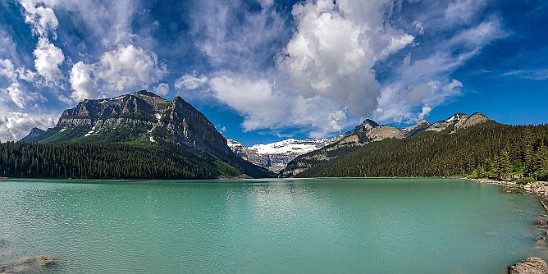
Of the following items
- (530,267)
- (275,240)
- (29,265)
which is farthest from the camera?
(275,240)

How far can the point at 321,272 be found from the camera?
76.9 ft

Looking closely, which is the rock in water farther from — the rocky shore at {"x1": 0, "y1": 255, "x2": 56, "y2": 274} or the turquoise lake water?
the rocky shore at {"x1": 0, "y1": 255, "x2": 56, "y2": 274}

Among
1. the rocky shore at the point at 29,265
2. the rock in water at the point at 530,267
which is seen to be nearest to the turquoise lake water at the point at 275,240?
the rocky shore at the point at 29,265

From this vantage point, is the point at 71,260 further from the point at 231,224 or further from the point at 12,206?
the point at 12,206

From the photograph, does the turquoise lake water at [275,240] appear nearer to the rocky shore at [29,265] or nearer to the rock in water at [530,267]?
the rocky shore at [29,265]

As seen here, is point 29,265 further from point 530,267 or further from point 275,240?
point 530,267

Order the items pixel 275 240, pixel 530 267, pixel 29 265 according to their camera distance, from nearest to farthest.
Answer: pixel 530 267 < pixel 29 265 < pixel 275 240

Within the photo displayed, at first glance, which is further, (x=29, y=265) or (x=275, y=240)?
(x=275, y=240)

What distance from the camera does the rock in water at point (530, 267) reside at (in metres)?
21.3

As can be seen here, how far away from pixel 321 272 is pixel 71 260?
21.3m

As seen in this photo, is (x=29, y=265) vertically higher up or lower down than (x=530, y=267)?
lower down

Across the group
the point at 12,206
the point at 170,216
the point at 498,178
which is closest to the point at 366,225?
the point at 170,216

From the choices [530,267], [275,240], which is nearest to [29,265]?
[275,240]

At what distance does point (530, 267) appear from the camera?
21.9 metres
